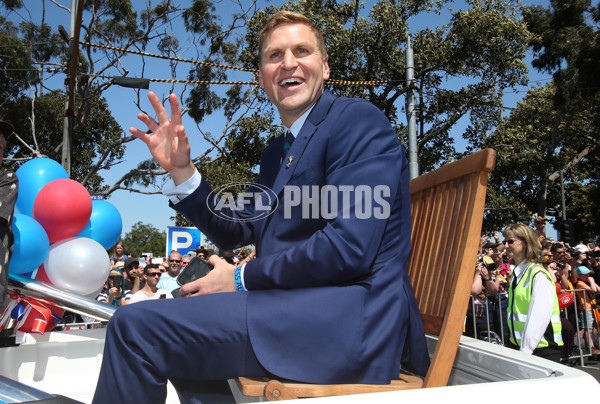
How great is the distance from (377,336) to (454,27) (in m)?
18.6

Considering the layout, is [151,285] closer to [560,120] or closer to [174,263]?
[174,263]

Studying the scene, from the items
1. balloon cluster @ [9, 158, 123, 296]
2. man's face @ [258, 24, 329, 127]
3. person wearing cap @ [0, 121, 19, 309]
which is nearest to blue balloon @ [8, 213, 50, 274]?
balloon cluster @ [9, 158, 123, 296]

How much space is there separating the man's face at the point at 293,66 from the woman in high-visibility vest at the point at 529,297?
3.39m

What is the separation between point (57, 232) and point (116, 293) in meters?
3.73

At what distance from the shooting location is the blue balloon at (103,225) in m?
3.98

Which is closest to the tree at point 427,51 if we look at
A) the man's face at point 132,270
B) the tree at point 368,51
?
the tree at point 368,51

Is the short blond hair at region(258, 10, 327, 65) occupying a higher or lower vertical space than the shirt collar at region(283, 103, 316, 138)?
higher

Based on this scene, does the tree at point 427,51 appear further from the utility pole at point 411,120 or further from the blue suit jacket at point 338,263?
the blue suit jacket at point 338,263

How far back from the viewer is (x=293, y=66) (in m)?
1.71

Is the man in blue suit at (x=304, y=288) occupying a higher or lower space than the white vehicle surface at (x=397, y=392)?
higher

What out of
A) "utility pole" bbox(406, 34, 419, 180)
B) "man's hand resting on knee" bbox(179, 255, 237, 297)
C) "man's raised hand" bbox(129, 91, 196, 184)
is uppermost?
"utility pole" bbox(406, 34, 419, 180)

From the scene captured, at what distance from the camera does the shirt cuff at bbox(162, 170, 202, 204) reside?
1.72 m

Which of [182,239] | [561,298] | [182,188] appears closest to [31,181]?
[182,188]

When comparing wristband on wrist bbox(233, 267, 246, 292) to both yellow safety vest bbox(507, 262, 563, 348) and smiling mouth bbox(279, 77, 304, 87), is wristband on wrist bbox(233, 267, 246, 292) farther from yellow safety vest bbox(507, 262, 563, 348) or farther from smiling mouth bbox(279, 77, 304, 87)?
yellow safety vest bbox(507, 262, 563, 348)
